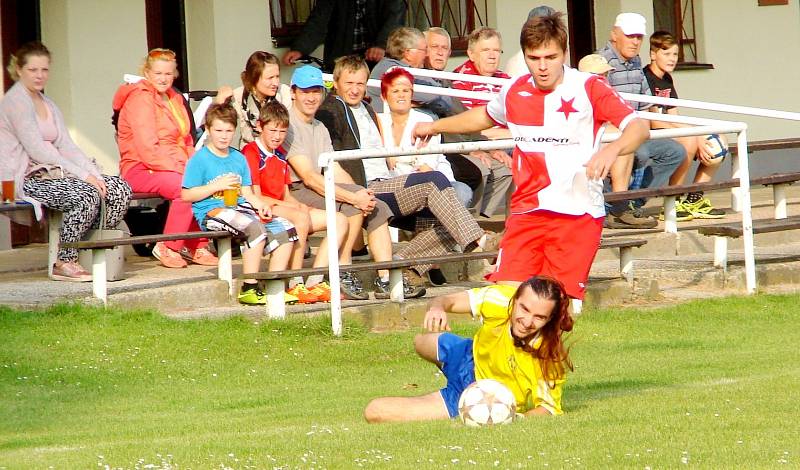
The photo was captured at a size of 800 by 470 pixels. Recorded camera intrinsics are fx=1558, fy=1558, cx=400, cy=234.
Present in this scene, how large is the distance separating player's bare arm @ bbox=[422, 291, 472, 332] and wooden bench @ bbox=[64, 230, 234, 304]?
4363 mm

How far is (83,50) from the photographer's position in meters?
15.2

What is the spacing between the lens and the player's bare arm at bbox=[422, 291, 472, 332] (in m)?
7.05

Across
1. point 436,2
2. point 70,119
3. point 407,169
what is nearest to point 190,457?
point 407,169

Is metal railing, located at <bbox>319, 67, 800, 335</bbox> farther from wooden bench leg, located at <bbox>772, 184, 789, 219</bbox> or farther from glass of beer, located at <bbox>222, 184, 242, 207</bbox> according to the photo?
glass of beer, located at <bbox>222, 184, 242, 207</bbox>

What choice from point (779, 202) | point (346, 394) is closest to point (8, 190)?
point (346, 394)

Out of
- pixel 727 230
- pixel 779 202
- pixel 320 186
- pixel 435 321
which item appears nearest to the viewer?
pixel 435 321

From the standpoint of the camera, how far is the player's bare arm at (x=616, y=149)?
7566 millimetres

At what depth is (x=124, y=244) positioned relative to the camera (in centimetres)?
1138

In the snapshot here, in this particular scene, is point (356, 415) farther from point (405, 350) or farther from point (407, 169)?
point (407, 169)

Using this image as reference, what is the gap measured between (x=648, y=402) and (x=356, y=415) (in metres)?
1.54

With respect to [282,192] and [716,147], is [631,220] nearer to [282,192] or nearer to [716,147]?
[716,147]

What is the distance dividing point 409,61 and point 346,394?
577cm

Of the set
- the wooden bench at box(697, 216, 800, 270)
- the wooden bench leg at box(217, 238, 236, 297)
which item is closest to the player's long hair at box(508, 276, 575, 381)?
the wooden bench leg at box(217, 238, 236, 297)

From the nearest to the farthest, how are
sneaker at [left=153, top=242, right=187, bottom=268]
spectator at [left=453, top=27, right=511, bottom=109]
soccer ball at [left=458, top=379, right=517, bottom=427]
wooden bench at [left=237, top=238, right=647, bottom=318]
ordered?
1. soccer ball at [left=458, top=379, right=517, bottom=427]
2. wooden bench at [left=237, top=238, right=647, bottom=318]
3. sneaker at [left=153, top=242, right=187, bottom=268]
4. spectator at [left=453, top=27, right=511, bottom=109]
